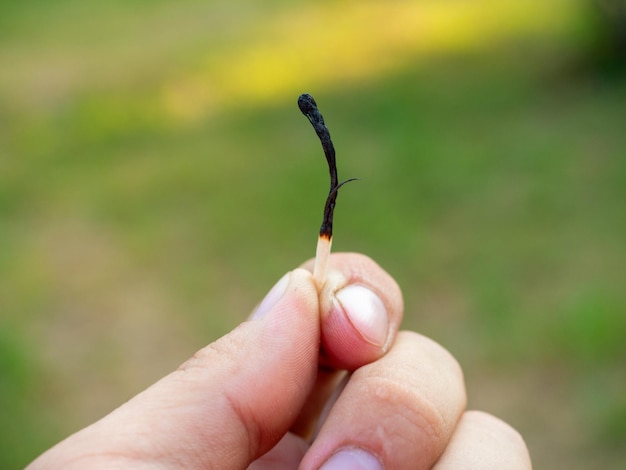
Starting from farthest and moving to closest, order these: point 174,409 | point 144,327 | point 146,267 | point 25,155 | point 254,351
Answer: point 25,155, point 146,267, point 144,327, point 254,351, point 174,409

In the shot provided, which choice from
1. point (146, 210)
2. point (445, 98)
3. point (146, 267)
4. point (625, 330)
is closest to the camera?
point (625, 330)

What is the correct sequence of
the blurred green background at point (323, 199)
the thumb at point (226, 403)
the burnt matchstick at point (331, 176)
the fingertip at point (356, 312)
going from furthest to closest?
the blurred green background at point (323, 199), the fingertip at point (356, 312), the burnt matchstick at point (331, 176), the thumb at point (226, 403)

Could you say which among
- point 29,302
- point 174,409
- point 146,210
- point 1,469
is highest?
point 174,409

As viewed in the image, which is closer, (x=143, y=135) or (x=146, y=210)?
(x=146, y=210)

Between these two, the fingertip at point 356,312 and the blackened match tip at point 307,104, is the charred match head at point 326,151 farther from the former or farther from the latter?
the fingertip at point 356,312

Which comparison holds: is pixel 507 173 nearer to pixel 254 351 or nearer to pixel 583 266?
pixel 583 266

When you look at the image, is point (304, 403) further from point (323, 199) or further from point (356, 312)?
point (323, 199)

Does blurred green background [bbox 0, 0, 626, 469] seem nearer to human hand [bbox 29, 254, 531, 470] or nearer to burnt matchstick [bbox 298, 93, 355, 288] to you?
human hand [bbox 29, 254, 531, 470]

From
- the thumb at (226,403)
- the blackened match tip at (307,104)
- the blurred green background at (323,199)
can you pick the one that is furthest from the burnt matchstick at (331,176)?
the blurred green background at (323,199)

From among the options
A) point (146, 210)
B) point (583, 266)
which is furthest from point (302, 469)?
point (146, 210)
